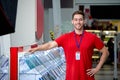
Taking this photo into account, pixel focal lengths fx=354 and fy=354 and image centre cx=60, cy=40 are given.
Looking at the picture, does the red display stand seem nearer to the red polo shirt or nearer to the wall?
the red polo shirt

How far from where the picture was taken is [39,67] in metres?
4.96

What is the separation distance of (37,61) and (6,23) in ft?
6.46

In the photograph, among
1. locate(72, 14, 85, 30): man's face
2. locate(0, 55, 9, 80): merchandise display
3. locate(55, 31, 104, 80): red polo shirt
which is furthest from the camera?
locate(0, 55, 9, 80): merchandise display

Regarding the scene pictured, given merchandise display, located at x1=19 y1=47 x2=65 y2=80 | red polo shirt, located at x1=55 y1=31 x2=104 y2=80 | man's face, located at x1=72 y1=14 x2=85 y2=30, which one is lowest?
merchandise display, located at x1=19 y1=47 x2=65 y2=80

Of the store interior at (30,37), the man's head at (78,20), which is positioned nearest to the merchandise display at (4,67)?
the store interior at (30,37)

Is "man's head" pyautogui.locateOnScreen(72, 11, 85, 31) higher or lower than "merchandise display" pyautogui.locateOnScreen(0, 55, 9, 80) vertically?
higher

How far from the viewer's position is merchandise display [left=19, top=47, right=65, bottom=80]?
4.66m

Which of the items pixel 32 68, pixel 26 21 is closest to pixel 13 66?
pixel 32 68

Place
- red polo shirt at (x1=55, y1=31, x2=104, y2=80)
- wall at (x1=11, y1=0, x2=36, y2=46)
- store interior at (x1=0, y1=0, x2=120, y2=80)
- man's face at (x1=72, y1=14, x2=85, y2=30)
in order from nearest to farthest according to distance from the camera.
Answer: store interior at (x1=0, y1=0, x2=120, y2=80)
man's face at (x1=72, y1=14, x2=85, y2=30)
red polo shirt at (x1=55, y1=31, x2=104, y2=80)
wall at (x1=11, y1=0, x2=36, y2=46)

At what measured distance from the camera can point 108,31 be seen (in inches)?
797

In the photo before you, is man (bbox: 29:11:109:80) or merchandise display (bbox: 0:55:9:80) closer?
man (bbox: 29:11:109:80)

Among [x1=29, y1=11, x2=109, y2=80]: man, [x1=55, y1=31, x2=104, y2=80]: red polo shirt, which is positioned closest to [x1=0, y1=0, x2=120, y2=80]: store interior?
[x1=29, y1=11, x2=109, y2=80]: man

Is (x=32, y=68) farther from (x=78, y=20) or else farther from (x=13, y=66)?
(x=78, y=20)

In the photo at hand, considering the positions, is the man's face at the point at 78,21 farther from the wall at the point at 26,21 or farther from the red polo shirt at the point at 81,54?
the wall at the point at 26,21
